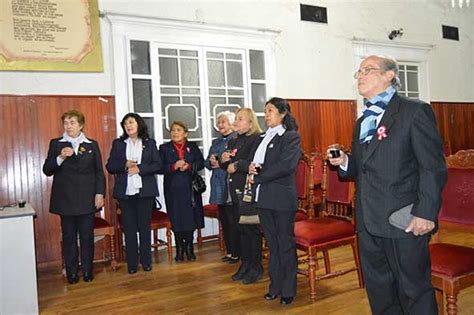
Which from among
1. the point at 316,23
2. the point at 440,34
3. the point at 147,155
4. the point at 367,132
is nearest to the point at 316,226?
the point at 367,132

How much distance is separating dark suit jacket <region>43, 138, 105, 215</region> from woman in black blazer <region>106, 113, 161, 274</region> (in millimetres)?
258

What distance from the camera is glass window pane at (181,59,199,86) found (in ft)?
16.7

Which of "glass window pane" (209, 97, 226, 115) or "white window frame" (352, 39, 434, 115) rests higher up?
"white window frame" (352, 39, 434, 115)

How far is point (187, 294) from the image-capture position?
325 cm

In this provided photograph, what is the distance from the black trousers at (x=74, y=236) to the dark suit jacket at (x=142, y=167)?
0.36 meters

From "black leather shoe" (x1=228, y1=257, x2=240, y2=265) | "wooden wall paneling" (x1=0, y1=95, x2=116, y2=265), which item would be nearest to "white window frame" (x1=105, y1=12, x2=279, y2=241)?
"wooden wall paneling" (x1=0, y1=95, x2=116, y2=265)

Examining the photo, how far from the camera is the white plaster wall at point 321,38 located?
464 cm

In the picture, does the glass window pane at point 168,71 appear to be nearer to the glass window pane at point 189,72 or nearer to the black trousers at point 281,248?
the glass window pane at point 189,72

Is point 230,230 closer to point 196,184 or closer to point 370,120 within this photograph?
point 196,184

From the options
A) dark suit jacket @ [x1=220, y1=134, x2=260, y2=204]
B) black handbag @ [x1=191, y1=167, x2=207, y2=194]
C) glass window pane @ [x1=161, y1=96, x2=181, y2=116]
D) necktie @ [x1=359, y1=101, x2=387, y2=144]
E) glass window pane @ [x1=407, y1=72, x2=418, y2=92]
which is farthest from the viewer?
glass window pane @ [x1=407, y1=72, x2=418, y2=92]

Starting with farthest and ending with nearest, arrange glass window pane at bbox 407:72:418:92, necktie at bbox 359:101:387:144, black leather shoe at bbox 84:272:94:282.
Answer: glass window pane at bbox 407:72:418:92
black leather shoe at bbox 84:272:94:282
necktie at bbox 359:101:387:144

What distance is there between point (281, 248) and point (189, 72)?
287cm

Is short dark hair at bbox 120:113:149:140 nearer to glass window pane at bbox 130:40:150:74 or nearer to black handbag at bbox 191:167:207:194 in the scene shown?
black handbag at bbox 191:167:207:194

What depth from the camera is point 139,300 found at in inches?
125
